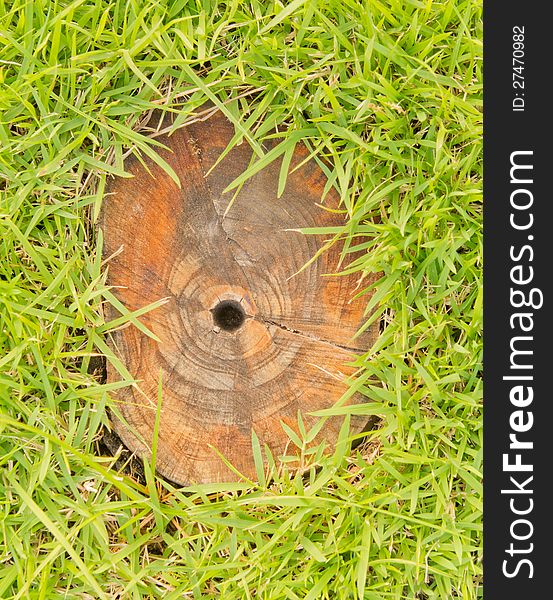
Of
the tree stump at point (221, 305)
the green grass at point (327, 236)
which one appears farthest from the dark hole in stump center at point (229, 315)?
the green grass at point (327, 236)

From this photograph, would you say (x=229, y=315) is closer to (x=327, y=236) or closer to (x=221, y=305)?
(x=221, y=305)

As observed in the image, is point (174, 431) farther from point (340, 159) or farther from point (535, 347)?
point (535, 347)

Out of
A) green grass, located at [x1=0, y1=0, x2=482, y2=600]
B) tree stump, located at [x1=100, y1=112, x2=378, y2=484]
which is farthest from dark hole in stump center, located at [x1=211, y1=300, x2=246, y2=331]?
green grass, located at [x1=0, y1=0, x2=482, y2=600]

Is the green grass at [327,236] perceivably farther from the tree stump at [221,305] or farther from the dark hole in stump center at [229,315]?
the dark hole in stump center at [229,315]

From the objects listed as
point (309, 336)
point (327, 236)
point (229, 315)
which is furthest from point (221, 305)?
point (327, 236)

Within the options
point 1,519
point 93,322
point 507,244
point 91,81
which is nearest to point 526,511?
point 507,244

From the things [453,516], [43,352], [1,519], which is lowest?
[1,519]

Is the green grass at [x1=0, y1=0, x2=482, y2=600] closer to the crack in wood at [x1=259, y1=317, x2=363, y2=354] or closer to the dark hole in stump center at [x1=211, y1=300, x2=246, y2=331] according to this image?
the crack in wood at [x1=259, y1=317, x2=363, y2=354]
